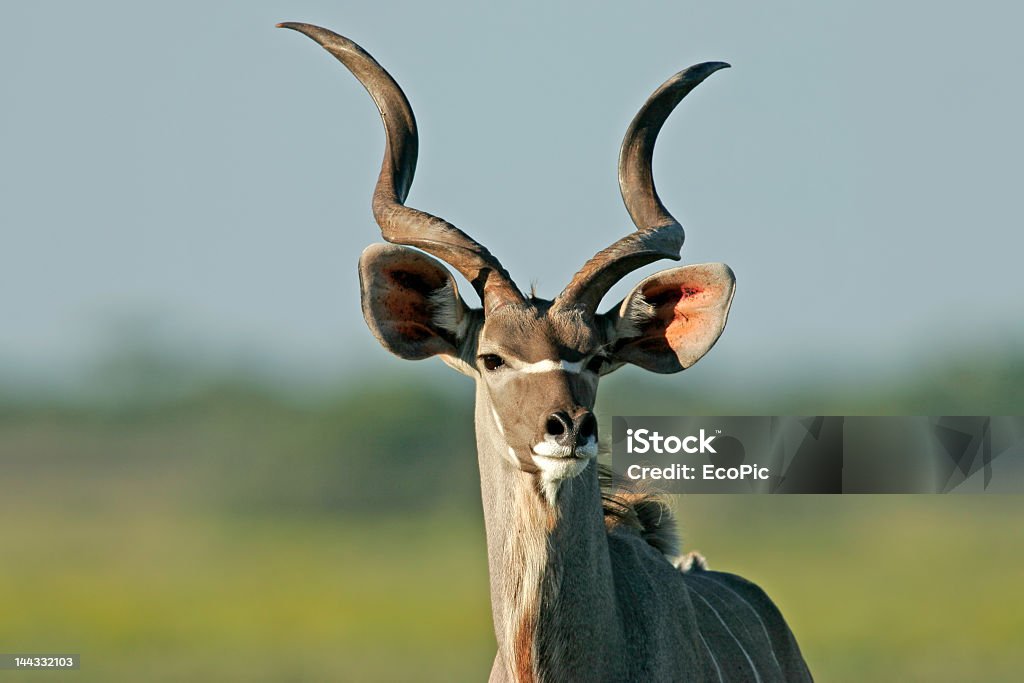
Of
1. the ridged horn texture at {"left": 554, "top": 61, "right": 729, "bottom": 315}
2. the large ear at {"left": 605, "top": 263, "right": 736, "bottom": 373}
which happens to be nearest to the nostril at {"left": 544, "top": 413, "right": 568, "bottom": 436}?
the ridged horn texture at {"left": 554, "top": 61, "right": 729, "bottom": 315}

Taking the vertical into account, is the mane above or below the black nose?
below

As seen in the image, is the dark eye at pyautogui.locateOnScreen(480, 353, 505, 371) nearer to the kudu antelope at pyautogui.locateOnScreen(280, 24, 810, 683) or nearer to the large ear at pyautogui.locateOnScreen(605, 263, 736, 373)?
the kudu antelope at pyautogui.locateOnScreen(280, 24, 810, 683)

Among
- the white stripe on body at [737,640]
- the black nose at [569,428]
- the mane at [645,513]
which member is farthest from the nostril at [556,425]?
the white stripe on body at [737,640]

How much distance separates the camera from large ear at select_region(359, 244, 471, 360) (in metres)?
6.22

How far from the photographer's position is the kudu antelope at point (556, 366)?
595 centimetres

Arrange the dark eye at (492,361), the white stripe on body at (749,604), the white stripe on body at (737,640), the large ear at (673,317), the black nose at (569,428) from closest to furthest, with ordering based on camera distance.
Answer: the black nose at (569,428)
the dark eye at (492,361)
the large ear at (673,317)
the white stripe on body at (737,640)
the white stripe on body at (749,604)

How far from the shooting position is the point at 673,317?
21.5 ft

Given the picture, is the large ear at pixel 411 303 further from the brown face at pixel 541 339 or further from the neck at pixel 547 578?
the neck at pixel 547 578

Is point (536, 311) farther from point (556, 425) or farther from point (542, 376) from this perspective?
point (556, 425)

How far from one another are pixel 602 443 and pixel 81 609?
1651cm

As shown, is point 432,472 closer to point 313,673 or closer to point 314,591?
→ point 314,591

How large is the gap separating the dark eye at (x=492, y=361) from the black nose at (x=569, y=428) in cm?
38

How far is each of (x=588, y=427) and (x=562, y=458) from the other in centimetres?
12

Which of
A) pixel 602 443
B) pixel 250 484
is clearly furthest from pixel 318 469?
pixel 602 443
